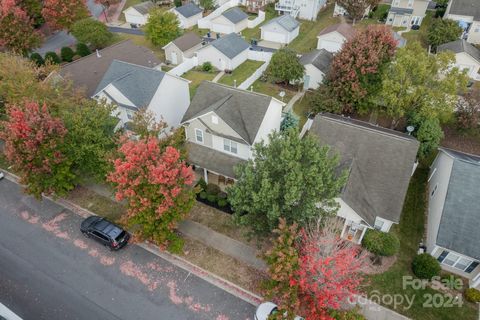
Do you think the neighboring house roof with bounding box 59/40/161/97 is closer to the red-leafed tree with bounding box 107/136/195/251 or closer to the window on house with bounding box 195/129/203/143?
the window on house with bounding box 195/129/203/143

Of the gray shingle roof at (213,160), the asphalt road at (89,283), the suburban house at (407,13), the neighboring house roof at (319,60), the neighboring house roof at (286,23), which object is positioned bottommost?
the asphalt road at (89,283)

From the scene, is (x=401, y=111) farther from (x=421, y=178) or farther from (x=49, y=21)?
Result: (x=49, y=21)

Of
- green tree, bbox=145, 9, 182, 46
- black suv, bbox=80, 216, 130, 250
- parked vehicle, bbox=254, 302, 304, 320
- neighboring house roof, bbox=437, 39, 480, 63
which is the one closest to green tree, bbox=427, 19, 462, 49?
neighboring house roof, bbox=437, 39, 480, 63

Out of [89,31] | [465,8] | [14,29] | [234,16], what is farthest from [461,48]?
[14,29]

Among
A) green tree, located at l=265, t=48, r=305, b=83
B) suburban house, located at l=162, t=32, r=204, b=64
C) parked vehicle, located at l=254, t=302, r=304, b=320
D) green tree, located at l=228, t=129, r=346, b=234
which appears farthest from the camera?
suburban house, located at l=162, t=32, r=204, b=64

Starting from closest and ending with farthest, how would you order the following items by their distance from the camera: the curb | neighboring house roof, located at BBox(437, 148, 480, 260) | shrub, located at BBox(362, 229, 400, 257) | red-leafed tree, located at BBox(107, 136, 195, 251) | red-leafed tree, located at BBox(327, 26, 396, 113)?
red-leafed tree, located at BBox(107, 136, 195, 251) < the curb < neighboring house roof, located at BBox(437, 148, 480, 260) < shrub, located at BBox(362, 229, 400, 257) < red-leafed tree, located at BBox(327, 26, 396, 113)

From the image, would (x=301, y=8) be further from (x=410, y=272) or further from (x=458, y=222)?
(x=410, y=272)

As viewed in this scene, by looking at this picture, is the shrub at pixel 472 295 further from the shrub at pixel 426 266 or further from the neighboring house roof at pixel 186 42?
the neighboring house roof at pixel 186 42

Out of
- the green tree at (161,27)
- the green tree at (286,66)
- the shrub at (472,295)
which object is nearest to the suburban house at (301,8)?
the green tree at (161,27)
